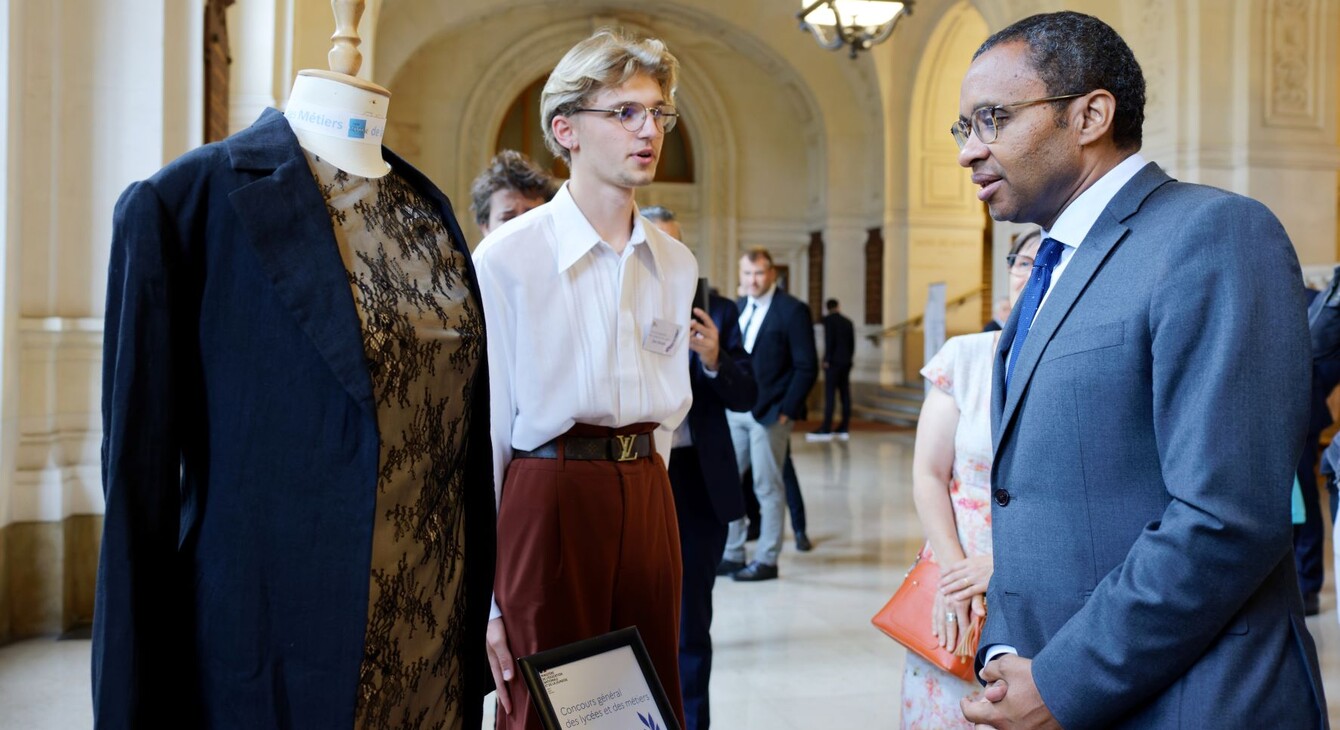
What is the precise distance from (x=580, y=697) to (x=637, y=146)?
3.23ft

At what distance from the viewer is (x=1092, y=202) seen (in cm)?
145

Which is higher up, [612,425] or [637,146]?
[637,146]

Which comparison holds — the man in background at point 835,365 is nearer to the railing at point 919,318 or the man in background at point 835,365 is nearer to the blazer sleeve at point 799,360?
the railing at point 919,318

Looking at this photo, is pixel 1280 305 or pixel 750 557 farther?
pixel 750 557

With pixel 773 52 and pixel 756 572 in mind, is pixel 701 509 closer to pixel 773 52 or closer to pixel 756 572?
pixel 756 572

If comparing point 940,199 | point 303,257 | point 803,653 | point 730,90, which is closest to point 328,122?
point 303,257

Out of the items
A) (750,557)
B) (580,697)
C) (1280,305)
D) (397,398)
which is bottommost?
(750,557)

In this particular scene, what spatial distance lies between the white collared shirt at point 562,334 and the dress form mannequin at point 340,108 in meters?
0.55

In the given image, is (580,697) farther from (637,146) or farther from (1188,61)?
(1188,61)

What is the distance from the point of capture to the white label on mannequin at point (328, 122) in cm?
139

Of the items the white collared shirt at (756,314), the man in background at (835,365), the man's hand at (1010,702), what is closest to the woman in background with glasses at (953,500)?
the man's hand at (1010,702)

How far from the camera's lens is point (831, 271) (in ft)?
59.6

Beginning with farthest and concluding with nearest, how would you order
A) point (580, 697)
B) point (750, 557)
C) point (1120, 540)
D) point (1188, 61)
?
point (1188, 61)
point (750, 557)
point (580, 697)
point (1120, 540)

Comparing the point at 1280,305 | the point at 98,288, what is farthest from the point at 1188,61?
the point at 1280,305
